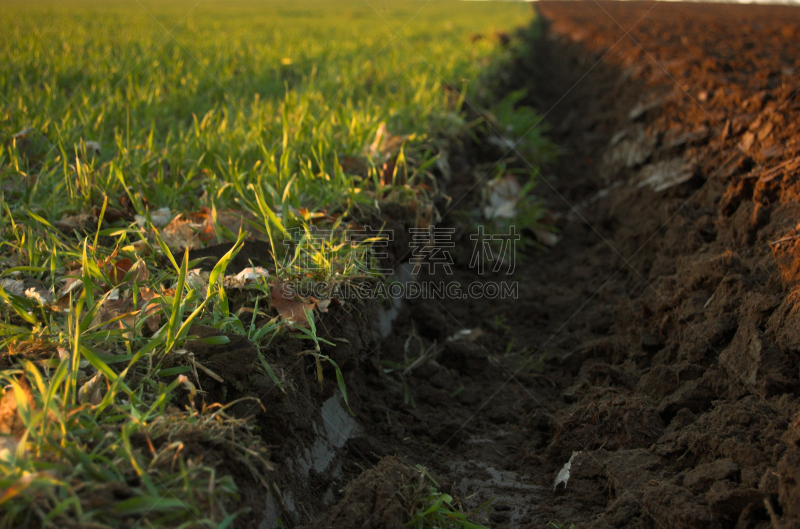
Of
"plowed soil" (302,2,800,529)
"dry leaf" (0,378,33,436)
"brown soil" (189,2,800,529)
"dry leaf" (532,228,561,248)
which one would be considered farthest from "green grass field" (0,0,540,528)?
"dry leaf" (532,228,561,248)

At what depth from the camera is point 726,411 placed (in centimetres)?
150

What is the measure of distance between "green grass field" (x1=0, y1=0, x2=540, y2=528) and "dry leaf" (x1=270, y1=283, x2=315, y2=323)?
4 cm

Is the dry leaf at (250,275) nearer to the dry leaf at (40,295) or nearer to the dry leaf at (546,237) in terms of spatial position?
the dry leaf at (40,295)

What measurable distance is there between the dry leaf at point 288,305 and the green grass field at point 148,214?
4 centimetres

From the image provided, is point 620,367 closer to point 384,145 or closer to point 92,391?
point 384,145

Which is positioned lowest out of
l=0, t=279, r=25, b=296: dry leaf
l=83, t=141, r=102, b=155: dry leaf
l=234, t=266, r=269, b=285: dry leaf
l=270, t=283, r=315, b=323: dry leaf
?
l=0, t=279, r=25, b=296: dry leaf

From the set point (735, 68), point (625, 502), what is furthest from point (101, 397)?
point (735, 68)

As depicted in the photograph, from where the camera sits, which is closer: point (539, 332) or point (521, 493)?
point (521, 493)

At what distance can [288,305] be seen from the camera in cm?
165

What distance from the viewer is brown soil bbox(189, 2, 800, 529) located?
1354 mm

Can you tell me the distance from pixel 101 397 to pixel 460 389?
1255mm

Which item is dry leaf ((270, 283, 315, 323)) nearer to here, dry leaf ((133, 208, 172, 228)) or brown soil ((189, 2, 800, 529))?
brown soil ((189, 2, 800, 529))

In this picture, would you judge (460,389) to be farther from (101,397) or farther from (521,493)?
(101,397)

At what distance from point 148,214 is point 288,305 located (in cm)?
87
